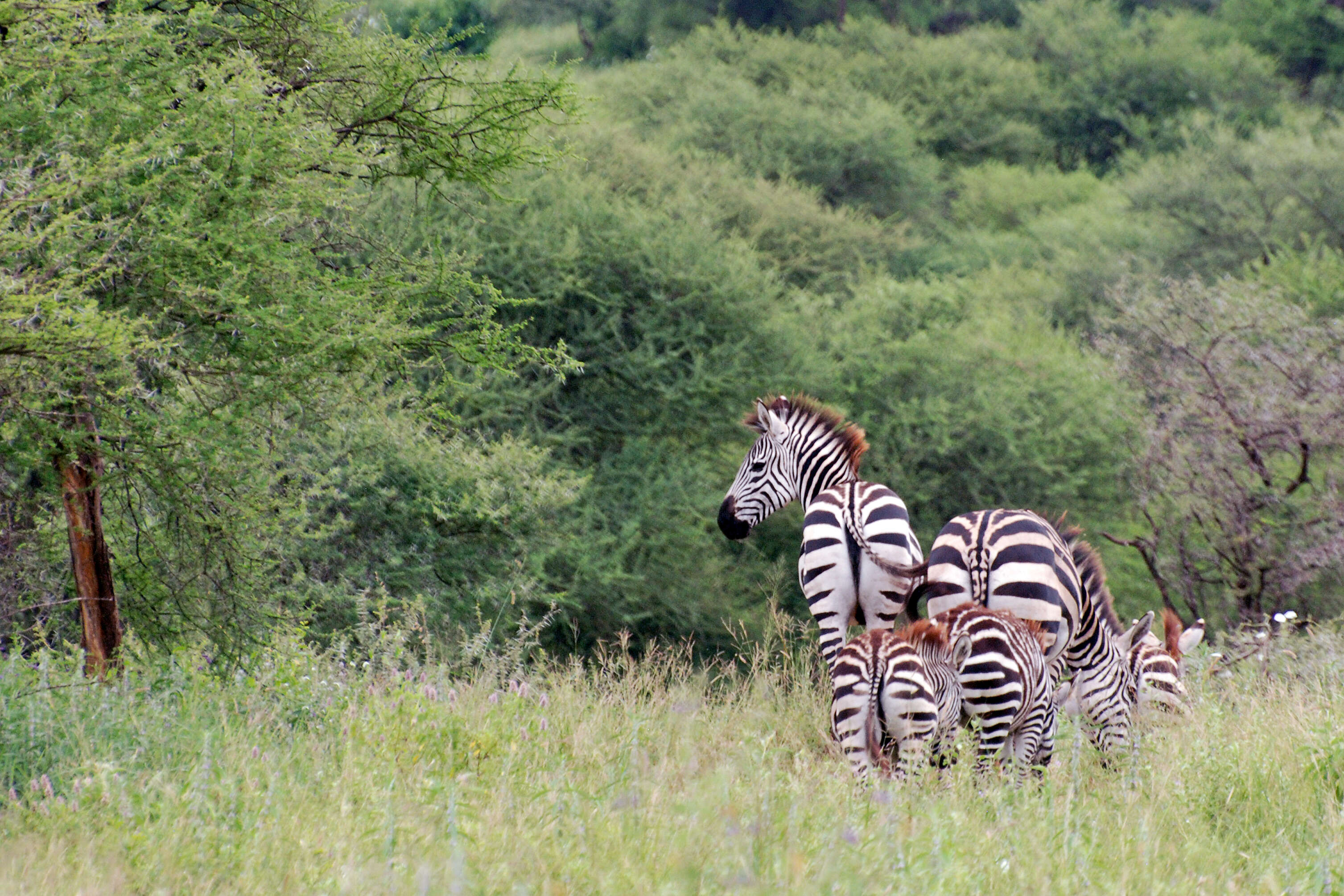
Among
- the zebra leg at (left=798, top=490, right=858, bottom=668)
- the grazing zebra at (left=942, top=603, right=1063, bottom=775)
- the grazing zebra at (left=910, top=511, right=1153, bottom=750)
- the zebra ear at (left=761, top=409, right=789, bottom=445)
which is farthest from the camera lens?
the zebra ear at (left=761, top=409, right=789, bottom=445)

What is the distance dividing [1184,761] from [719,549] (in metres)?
13.7

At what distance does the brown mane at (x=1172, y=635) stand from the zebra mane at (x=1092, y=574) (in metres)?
0.27

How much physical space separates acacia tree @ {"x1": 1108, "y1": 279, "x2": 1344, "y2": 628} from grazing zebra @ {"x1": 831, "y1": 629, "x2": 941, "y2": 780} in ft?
31.7

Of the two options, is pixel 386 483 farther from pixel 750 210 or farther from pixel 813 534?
pixel 750 210

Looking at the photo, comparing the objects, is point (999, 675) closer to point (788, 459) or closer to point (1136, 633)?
point (1136, 633)

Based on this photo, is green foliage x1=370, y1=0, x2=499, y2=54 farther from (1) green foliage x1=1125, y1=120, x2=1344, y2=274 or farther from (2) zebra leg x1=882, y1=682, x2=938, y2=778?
(1) green foliage x1=1125, y1=120, x2=1344, y2=274

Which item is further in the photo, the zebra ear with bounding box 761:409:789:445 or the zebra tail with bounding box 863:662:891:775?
the zebra ear with bounding box 761:409:789:445

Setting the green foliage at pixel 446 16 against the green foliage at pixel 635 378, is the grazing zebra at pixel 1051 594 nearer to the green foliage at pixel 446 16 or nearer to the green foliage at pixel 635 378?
the green foliage at pixel 446 16

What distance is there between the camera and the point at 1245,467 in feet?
50.5

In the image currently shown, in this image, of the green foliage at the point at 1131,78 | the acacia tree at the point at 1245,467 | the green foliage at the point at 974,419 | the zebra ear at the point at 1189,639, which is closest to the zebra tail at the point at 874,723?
the zebra ear at the point at 1189,639

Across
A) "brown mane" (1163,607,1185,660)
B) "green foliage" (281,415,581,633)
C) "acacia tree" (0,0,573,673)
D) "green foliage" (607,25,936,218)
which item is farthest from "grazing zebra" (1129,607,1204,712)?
"green foliage" (607,25,936,218)

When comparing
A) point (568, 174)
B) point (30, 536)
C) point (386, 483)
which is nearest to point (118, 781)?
point (30, 536)

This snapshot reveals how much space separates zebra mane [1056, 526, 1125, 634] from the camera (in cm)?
713

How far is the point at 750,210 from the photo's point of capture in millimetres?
27359
